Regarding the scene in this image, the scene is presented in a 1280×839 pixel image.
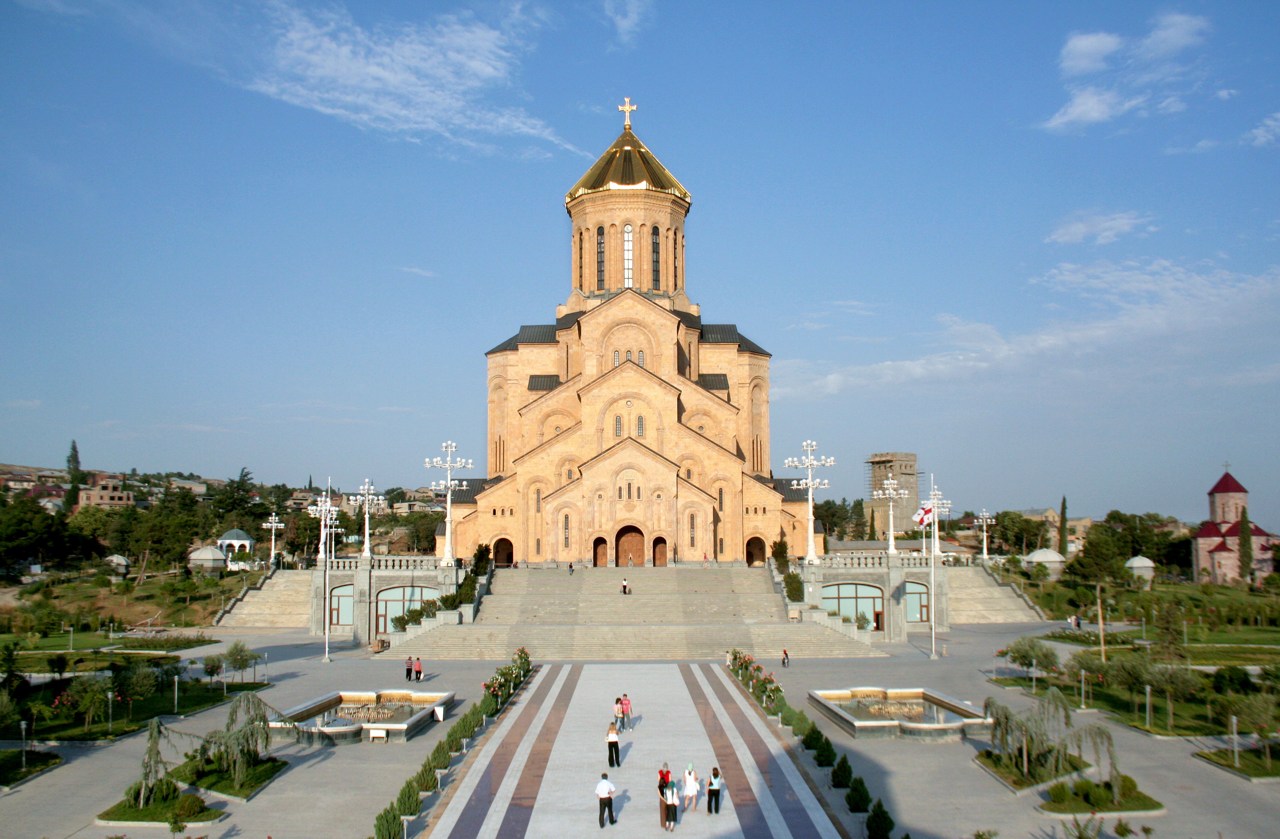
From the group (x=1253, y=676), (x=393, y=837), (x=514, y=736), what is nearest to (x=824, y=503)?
(x=1253, y=676)

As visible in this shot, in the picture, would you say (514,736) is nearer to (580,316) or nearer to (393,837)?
(393,837)

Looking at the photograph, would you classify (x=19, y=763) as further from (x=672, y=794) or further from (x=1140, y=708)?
(x=1140, y=708)

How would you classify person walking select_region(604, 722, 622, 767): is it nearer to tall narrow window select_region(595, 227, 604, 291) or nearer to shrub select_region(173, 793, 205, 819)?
shrub select_region(173, 793, 205, 819)

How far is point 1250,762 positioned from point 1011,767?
459cm

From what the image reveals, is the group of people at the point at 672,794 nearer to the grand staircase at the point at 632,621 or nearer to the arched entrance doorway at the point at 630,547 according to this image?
the grand staircase at the point at 632,621

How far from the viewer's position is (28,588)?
55.9 metres

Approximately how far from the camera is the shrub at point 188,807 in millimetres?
15656

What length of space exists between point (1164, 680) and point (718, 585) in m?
21.2

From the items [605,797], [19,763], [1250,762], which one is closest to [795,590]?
[1250,762]

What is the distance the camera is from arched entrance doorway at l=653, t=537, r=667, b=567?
47156mm

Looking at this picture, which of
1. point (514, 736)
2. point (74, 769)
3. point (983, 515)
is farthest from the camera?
point (983, 515)

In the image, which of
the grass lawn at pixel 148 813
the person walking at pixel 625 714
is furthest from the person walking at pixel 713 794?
the grass lawn at pixel 148 813

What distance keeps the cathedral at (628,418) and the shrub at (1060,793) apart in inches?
1169

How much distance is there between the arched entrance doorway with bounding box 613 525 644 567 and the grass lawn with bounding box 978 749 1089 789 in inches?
1134
